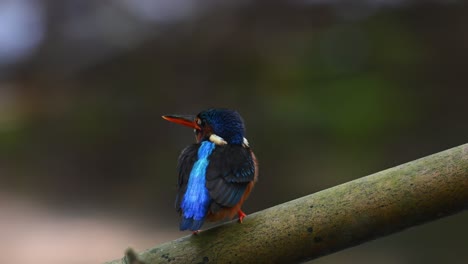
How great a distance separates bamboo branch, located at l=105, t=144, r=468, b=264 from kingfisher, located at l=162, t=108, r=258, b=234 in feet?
0.36

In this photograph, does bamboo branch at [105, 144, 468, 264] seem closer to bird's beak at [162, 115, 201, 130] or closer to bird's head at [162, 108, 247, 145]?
bird's head at [162, 108, 247, 145]

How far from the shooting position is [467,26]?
8234 mm

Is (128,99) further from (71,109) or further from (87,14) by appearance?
(87,14)

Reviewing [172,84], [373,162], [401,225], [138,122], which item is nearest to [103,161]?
[138,122]

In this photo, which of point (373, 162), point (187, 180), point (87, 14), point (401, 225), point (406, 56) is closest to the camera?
point (401, 225)

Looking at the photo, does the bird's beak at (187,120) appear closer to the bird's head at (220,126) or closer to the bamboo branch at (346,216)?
the bird's head at (220,126)

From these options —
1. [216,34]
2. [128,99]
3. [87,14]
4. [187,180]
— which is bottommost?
[187,180]

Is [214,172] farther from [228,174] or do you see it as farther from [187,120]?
[187,120]

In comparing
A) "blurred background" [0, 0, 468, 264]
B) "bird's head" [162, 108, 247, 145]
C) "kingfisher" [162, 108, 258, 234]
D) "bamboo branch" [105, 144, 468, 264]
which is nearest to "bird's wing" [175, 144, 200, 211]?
"kingfisher" [162, 108, 258, 234]

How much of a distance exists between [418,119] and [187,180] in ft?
17.3

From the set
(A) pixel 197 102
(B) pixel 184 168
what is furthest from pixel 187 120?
(A) pixel 197 102

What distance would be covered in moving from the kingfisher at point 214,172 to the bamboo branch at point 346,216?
0.36 ft

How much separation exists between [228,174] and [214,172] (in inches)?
1.9

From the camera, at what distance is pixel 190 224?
2.18 meters
